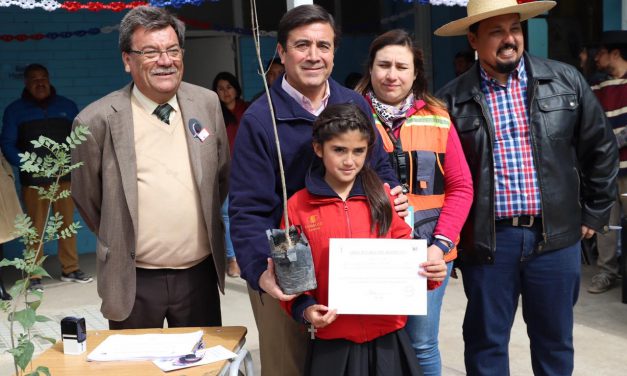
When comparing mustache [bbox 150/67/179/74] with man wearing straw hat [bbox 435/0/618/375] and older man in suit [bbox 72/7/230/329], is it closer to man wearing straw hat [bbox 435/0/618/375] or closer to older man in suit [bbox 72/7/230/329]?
older man in suit [bbox 72/7/230/329]

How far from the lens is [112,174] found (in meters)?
3.06

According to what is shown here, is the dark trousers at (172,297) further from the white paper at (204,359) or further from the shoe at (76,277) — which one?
the shoe at (76,277)

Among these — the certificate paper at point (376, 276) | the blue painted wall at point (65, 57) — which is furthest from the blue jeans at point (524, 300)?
the blue painted wall at point (65, 57)

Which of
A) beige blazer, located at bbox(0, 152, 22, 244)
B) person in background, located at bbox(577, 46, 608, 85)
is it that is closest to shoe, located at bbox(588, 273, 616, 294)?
person in background, located at bbox(577, 46, 608, 85)

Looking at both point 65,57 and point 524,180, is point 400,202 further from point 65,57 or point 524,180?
point 65,57

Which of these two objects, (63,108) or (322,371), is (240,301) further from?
(322,371)

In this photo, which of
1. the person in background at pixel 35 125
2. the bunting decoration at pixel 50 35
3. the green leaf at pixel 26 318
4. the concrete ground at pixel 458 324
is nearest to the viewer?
the green leaf at pixel 26 318

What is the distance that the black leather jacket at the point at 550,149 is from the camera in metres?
3.25

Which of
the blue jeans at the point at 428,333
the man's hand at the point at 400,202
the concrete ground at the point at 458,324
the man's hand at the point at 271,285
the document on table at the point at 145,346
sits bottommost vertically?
the concrete ground at the point at 458,324

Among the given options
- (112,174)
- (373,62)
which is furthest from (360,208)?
(112,174)

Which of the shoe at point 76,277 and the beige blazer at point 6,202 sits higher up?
the beige blazer at point 6,202

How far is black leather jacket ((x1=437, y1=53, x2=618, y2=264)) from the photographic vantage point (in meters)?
3.25

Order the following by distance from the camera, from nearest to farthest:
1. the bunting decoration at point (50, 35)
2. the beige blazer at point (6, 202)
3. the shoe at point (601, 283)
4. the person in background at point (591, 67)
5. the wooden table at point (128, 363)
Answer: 1. the wooden table at point (128, 363)
2. the shoe at point (601, 283)
3. the person in background at point (591, 67)
4. the beige blazer at point (6, 202)
5. the bunting decoration at point (50, 35)

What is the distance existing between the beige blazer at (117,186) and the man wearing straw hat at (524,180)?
1.12 metres
